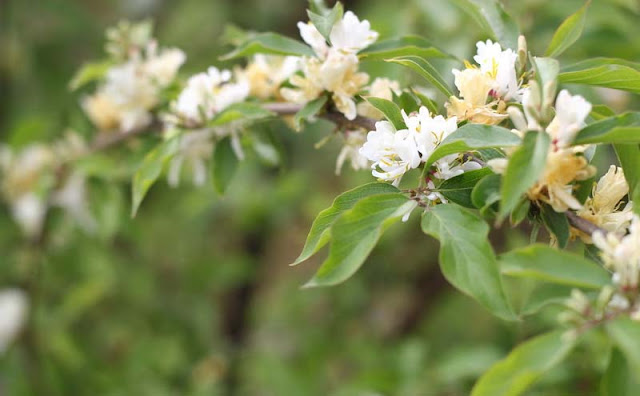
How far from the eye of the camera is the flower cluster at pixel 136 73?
920 mm

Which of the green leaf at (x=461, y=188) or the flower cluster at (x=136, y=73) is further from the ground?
the flower cluster at (x=136, y=73)

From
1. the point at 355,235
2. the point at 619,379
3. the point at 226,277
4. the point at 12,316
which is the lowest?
the point at 226,277

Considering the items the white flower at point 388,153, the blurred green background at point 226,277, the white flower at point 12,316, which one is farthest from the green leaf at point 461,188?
the white flower at point 12,316

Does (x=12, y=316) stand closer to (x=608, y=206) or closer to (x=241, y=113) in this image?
(x=241, y=113)

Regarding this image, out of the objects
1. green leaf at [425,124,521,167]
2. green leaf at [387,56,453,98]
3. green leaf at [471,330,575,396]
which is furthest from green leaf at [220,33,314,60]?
green leaf at [471,330,575,396]

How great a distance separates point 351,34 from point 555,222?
0.87 feet

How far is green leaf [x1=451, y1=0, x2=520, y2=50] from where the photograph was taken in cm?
69

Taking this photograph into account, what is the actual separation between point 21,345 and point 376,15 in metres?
1.01

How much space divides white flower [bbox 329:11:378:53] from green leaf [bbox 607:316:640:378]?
0.35 meters

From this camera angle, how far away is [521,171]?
18.6 inches

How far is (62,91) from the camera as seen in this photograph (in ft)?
6.49

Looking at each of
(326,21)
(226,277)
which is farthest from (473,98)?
(226,277)

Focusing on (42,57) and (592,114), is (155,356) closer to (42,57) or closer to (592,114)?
(42,57)

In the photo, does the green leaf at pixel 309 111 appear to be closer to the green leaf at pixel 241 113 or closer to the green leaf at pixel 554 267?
the green leaf at pixel 241 113
